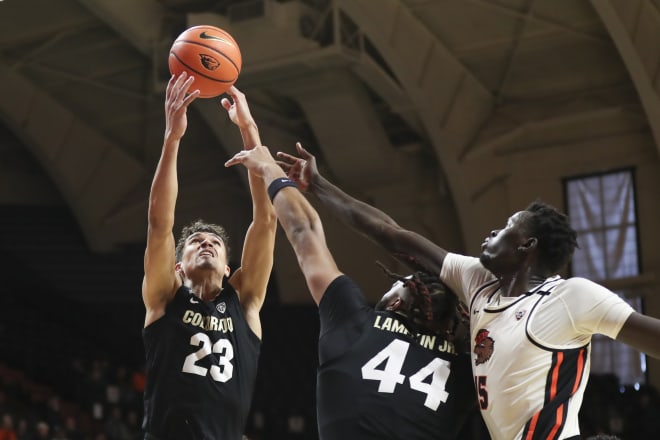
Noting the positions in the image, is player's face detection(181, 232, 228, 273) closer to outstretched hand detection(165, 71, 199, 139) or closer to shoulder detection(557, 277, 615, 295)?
outstretched hand detection(165, 71, 199, 139)

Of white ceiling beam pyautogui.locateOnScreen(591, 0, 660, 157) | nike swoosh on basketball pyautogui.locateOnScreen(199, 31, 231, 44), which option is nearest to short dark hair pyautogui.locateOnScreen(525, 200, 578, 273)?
nike swoosh on basketball pyautogui.locateOnScreen(199, 31, 231, 44)

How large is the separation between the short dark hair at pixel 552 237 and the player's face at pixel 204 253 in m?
2.12

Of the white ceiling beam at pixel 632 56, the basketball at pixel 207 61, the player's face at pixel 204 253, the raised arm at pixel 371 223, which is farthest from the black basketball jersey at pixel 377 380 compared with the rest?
the white ceiling beam at pixel 632 56

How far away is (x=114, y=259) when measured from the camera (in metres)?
23.8

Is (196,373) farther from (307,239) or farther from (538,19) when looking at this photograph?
(538,19)

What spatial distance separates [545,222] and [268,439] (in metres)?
15.1

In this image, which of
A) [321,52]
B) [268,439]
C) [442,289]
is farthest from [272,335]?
[442,289]

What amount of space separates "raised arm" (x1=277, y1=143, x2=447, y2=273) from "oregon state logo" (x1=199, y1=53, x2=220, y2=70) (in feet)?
5.78

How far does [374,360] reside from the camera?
3.71m

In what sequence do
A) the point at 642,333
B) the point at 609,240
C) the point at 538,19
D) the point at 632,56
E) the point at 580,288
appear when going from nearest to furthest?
the point at 642,333 < the point at 580,288 < the point at 632,56 < the point at 538,19 < the point at 609,240

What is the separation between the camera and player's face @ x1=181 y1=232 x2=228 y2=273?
5.48 meters

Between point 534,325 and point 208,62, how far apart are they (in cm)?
334

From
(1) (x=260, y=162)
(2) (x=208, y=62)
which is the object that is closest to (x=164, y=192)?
(1) (x=260, y=162)

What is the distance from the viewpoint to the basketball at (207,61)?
6.22 m
